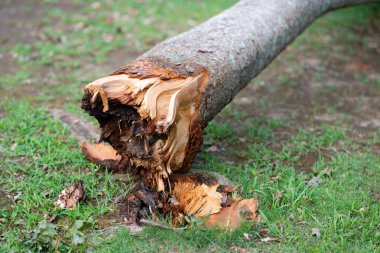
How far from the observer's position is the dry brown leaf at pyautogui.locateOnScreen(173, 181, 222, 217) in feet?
10.6

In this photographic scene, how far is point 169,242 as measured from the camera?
302 centimetres

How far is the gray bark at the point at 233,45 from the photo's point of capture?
142 inches

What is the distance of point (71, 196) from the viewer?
3393mm

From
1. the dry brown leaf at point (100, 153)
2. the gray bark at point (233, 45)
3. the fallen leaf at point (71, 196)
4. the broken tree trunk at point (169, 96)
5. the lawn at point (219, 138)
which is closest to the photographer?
the lawn at point (219, 138)

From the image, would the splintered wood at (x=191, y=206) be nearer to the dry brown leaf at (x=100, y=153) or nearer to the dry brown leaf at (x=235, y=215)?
the dry brown leaf at (x=235, y=215)

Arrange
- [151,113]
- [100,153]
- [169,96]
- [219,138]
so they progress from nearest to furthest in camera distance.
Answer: [151,113] → [169,96] → [100,153] → [219,138]

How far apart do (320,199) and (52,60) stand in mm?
3982

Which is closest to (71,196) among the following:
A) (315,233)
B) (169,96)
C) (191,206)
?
(191,206)

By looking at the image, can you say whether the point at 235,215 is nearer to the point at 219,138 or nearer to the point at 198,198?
the point at 198,198

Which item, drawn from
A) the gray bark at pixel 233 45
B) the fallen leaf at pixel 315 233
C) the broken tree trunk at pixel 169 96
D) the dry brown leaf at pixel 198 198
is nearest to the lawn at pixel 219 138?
the fallen leaf at pixel 315 233

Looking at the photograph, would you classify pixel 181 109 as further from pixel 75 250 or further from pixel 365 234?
pixel 365 234

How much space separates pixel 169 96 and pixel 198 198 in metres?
0.71

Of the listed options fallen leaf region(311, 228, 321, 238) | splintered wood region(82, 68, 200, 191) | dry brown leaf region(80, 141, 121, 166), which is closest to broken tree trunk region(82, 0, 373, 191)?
splintered wood region(82, 68, 200, 191)

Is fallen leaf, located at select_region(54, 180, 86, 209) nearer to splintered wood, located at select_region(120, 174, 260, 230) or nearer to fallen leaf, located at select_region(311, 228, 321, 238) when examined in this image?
splintered wood, located at select_region(120, 174, 260, 230)
